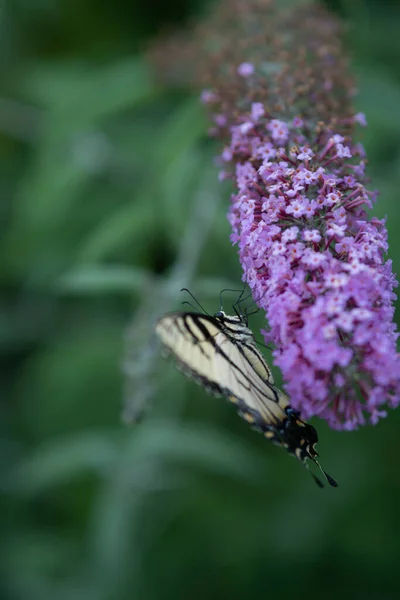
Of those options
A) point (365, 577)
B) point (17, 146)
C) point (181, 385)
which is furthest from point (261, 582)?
point (17, 146)

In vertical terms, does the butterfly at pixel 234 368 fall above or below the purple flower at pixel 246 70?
below

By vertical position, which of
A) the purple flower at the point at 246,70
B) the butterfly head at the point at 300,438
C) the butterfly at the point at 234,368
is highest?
the purple flower at the point at 246,70

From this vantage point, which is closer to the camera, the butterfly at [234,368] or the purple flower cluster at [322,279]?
the purple flower cluster at [322,279]

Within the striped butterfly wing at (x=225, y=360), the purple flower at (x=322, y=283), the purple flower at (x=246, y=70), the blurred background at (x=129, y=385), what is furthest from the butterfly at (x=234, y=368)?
the purple flower at (x=246, y=70)

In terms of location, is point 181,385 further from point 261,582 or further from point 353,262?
point 353,262

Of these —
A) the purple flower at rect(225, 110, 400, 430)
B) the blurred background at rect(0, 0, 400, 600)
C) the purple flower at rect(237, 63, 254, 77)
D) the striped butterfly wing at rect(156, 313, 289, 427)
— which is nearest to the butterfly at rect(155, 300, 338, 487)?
the striped butterfly wing at rect(156, 313, 289, 427)

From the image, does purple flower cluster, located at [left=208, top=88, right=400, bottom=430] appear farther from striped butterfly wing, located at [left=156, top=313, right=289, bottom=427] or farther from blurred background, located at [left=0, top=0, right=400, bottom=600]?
blurred background, located at [left=0, top=0, right=400, bottom=600]

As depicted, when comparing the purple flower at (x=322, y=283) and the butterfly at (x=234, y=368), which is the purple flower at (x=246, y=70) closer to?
the purple flower at (x=322, y=283)
